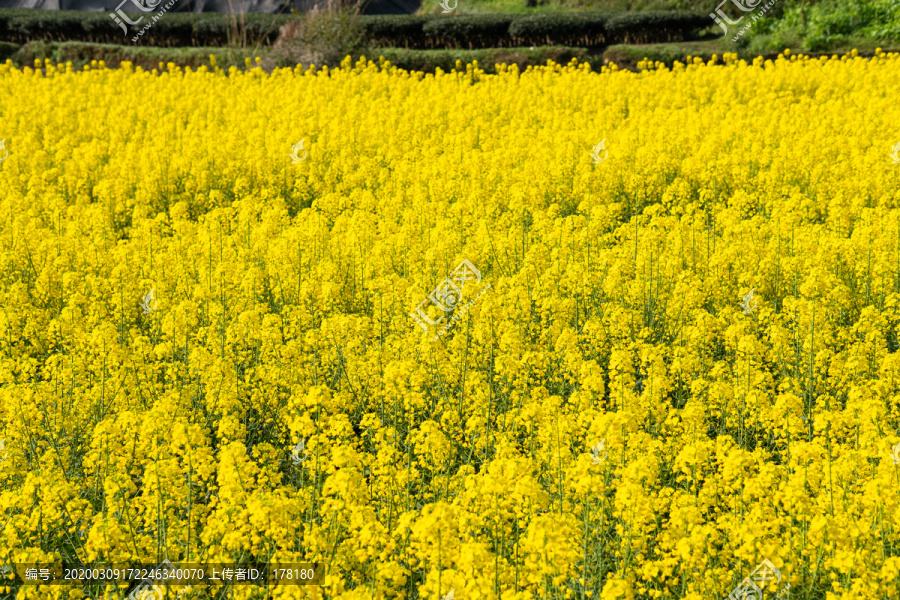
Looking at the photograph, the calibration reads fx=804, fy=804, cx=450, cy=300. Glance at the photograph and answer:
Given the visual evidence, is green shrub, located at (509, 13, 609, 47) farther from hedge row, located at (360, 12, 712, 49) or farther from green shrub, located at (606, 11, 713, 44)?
green shrub, located at (606, 11, 713, 44)

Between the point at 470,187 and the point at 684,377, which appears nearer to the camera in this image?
the point at 684,377

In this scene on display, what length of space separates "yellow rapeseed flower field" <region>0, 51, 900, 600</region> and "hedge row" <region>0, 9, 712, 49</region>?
1024cm

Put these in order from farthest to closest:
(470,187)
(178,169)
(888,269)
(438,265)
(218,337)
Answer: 1. (178,169)
2. (470,187)
3. (438,265)
4. (888,269)
5. (218,337)

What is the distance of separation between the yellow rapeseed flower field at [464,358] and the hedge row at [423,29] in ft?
33.6

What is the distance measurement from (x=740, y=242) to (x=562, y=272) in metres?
1.56

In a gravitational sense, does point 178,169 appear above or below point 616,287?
above

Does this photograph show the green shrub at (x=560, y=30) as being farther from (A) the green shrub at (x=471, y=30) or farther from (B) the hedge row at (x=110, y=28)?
(B) the hedge row at (x=110, y=28)

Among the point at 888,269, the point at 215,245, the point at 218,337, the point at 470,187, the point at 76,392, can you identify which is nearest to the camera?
the point at 76,392

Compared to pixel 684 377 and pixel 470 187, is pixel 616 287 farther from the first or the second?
pixel 470 187

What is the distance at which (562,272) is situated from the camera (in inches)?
264

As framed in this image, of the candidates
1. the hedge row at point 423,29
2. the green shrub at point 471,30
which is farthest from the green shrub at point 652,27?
the green shrub at point 471,30

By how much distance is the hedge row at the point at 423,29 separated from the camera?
20859mm

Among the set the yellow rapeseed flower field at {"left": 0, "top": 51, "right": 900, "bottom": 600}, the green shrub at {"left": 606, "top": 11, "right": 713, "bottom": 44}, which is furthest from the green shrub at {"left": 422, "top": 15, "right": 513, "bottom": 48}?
the yellow rapeseed flower field at {"left": 0, "top": 51, "right": 900, "bottom": 600}

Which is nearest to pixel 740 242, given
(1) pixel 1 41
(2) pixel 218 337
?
(2) pixel 218 337
